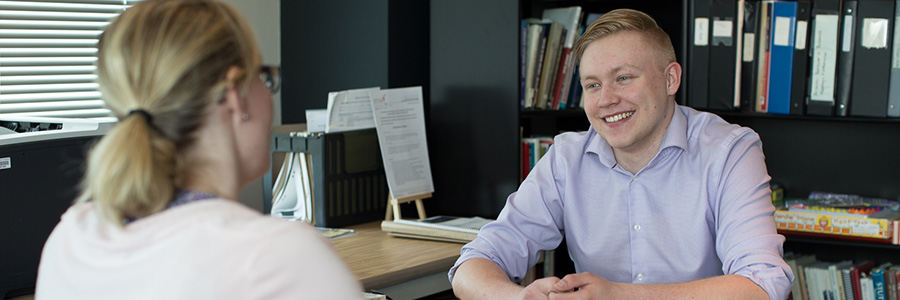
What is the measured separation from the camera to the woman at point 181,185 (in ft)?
2.55

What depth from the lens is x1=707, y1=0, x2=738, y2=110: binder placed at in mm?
2602

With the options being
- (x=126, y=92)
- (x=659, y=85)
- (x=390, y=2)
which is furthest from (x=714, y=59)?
(x=126, y=92)

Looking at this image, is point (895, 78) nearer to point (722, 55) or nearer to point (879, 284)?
point (722, 55)

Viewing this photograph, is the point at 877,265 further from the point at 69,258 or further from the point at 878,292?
the point at 69,258

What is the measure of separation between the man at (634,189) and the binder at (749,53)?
735 millimetres

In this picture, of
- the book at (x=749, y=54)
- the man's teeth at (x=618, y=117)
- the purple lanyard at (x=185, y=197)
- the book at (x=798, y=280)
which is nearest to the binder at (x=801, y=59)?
the book at (x=749, y=54)

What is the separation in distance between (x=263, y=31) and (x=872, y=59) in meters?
1.95

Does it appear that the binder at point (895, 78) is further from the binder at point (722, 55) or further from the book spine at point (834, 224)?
the binder at point (722, 55)

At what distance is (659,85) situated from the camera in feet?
6.27

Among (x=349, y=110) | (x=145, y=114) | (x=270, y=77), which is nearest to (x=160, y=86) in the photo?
(x=145, y=114)

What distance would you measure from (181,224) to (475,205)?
2129 millimetres

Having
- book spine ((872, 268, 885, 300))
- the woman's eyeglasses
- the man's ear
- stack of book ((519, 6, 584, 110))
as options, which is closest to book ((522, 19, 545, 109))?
stack of book ((519, 6, 584, 110))

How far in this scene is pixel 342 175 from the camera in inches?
104

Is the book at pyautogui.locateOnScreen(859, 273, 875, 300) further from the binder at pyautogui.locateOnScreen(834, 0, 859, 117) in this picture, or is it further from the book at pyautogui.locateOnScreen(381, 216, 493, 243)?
the book at pyautogui.locateOnScreen(381, 216, 493, 243)
